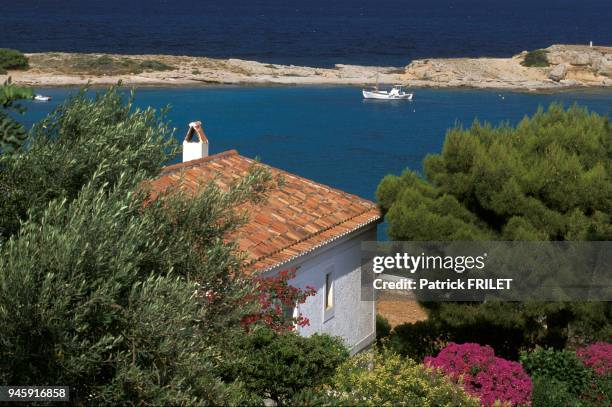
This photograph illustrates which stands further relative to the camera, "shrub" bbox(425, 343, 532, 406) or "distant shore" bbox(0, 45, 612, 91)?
"distant shore" bbox(0, 45, 612, 91)

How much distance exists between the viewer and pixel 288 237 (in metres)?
13.2

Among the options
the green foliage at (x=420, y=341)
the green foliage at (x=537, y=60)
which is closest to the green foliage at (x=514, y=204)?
the green foliage at (x=420, y=341)

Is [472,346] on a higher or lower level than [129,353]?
lower

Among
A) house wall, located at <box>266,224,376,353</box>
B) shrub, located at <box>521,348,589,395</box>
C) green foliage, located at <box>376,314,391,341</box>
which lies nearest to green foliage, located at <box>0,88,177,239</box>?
house wall, located at <box>266,224,376,353</box>

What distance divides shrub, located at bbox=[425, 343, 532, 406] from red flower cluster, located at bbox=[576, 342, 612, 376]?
111 centimetres

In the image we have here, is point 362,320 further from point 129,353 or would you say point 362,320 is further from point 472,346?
point 129,353

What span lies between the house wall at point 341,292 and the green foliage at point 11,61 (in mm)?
53890

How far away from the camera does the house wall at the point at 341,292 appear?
1339 cm

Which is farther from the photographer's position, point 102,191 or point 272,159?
point 272,159

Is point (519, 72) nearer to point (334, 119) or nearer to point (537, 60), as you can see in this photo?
point (537, 60)

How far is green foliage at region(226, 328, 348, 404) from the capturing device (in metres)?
8.74

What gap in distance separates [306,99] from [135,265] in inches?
2402

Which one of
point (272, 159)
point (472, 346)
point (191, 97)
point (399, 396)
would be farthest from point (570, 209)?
point (191, 97)

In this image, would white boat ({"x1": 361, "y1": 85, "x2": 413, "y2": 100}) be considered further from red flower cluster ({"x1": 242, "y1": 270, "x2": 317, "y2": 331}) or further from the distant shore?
red flower cluster ({"x1": 242, "y1": 270, "x2": 317, "y2": 331})
